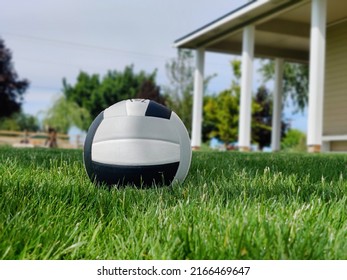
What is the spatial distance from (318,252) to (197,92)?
18187 millimetres

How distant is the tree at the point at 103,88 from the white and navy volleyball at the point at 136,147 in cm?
4908

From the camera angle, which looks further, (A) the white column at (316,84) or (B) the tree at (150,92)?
(B) the tree at (150,92)

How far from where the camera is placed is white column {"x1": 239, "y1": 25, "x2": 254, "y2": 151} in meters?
15.9

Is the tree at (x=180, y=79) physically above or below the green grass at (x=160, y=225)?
above

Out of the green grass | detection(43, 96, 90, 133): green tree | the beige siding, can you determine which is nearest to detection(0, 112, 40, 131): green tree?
detection(43, 96, 90, 133): green tree

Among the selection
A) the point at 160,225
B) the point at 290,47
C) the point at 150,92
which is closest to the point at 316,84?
the point at 290,47

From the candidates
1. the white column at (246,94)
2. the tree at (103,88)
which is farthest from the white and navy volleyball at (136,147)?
the tree at (103,88)

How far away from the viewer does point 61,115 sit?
1911 inches

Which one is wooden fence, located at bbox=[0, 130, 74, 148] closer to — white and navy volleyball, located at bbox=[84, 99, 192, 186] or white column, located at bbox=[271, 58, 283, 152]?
white column, located at bbox=[271, 58, 283, 152]

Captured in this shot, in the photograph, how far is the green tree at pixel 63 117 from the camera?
4834 cm

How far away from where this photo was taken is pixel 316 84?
1273cm

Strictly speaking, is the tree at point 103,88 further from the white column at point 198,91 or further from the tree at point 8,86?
the white column at point 198,91

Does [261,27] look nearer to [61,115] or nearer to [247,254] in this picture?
[247,254]

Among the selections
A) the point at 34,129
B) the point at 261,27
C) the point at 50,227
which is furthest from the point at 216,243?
the point at 34,129
